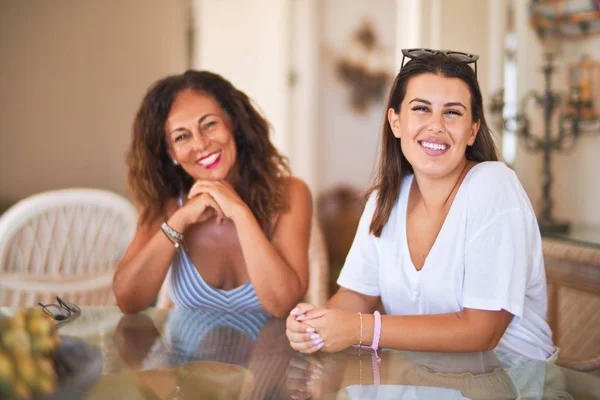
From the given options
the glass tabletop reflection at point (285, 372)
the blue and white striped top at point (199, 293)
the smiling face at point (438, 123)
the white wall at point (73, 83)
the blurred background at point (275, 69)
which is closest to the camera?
the glass tabletop reflection at point (285, 372)

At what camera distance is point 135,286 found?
68.0 inches

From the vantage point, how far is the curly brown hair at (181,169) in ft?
6.31

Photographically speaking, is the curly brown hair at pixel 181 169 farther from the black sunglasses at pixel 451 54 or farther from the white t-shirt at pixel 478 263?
the black sunglasses at pixel 451 54

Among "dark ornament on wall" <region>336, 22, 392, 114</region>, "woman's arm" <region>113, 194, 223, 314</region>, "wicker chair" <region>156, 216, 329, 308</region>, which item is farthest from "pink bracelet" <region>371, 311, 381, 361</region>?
"dark ornament on wall" <region>336, 22, 392, 114</region>

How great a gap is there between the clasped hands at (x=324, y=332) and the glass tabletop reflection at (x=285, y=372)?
0.7 inches

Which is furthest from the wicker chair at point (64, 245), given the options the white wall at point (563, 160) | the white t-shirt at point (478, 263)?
the white wall at point (563, 160)

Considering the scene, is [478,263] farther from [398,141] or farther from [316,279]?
[316,279]

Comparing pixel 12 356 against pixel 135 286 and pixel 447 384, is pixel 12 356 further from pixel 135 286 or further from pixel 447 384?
pixel 135 286

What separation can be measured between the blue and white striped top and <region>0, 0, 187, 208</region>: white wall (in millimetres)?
2247

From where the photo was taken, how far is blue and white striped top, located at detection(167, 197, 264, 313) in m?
1.81

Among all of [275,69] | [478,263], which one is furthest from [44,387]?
[275,69]

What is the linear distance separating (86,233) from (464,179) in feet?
4.93

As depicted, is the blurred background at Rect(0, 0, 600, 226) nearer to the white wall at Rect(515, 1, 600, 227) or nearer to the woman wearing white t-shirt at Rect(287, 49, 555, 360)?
the white wall at Rect(515, 1, 600, 227)

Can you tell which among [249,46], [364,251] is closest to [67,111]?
[249,46]
